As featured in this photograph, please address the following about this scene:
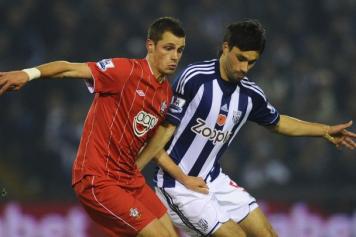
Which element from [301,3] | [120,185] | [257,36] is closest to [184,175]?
[120,185]

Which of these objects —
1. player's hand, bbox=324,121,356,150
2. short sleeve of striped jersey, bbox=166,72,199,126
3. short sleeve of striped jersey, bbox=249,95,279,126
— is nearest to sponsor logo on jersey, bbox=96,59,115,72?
short sleeve of striped jersey, bbox=166,72,199,126

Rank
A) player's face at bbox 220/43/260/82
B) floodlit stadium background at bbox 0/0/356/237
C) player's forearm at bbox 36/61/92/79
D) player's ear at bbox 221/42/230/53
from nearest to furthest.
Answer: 1. player's forearm at bbox 36/61/92/79
2. player's face at bbox 220/43/260/82
3. player's ear at bbox 221/42/230/53
4. floodlit stadium background at bbox 0/0/356/237

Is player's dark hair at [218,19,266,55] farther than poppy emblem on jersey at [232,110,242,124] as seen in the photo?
No

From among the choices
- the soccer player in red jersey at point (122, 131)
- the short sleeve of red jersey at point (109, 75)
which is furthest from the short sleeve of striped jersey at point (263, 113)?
the short sleeve of red jersey at point (109, 75)

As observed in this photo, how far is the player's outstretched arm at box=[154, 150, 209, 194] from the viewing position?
6.63m

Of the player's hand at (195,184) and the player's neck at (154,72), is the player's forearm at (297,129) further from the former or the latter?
the player's neck at (154,72)

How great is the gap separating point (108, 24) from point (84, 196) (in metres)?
6.08

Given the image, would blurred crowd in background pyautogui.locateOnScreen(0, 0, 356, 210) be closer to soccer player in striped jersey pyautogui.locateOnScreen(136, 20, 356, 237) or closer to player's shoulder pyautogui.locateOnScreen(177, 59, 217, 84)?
soccer player in striped jersey pyautogui.locateOnScreen(136, 20, 356, 237)

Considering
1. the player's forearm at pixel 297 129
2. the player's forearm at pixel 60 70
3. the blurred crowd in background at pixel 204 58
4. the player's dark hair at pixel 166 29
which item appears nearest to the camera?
the player's forearm at pixel 60 70

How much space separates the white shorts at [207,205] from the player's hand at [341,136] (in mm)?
801

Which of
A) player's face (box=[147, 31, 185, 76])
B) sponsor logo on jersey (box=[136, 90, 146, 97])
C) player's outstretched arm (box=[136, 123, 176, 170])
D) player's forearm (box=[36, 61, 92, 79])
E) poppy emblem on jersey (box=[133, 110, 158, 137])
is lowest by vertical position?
player's outstretched arm (box=[136, 123, 176, 170])

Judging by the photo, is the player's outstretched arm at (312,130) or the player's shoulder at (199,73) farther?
the player's outstretched arm at (312,130)

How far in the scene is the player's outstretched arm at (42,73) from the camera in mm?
5477

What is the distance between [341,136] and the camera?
285 inches
